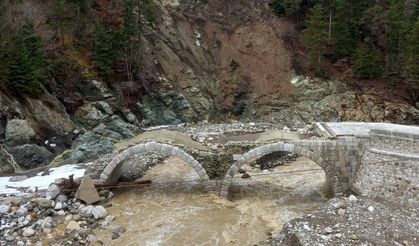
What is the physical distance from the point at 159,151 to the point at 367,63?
2336cm

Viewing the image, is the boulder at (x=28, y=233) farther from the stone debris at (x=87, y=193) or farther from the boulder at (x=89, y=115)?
the boulder at (x=89, y=115)

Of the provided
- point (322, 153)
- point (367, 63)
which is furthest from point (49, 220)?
point (367, 63)

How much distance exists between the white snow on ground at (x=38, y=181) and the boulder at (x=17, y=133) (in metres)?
2.64

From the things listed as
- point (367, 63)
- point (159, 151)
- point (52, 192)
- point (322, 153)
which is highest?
point (367, 63)

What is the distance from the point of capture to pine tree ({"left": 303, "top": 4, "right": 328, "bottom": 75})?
35.7m

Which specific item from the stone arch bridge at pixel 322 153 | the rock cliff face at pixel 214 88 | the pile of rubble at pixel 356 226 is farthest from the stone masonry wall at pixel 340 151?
the rock cliff face at pixel 214 88

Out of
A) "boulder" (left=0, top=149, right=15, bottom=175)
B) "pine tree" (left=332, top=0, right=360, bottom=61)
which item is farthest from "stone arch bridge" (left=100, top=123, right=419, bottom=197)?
"pine tree" (left=332, top=0, right=360, bottom=61)

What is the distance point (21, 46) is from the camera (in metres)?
25.2

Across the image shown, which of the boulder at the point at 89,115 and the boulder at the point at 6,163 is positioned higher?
the boulder at the point at 89,115

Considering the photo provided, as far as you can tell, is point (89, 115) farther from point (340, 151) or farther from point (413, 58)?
point (413, 58)

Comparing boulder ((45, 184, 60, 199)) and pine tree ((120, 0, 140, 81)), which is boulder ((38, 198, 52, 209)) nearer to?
boulder ((45, 184, 60, 199))

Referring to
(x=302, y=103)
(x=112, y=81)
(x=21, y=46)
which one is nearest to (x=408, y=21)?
(x=302, y=103)

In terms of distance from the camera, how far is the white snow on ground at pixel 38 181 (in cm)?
1962

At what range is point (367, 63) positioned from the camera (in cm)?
3597
